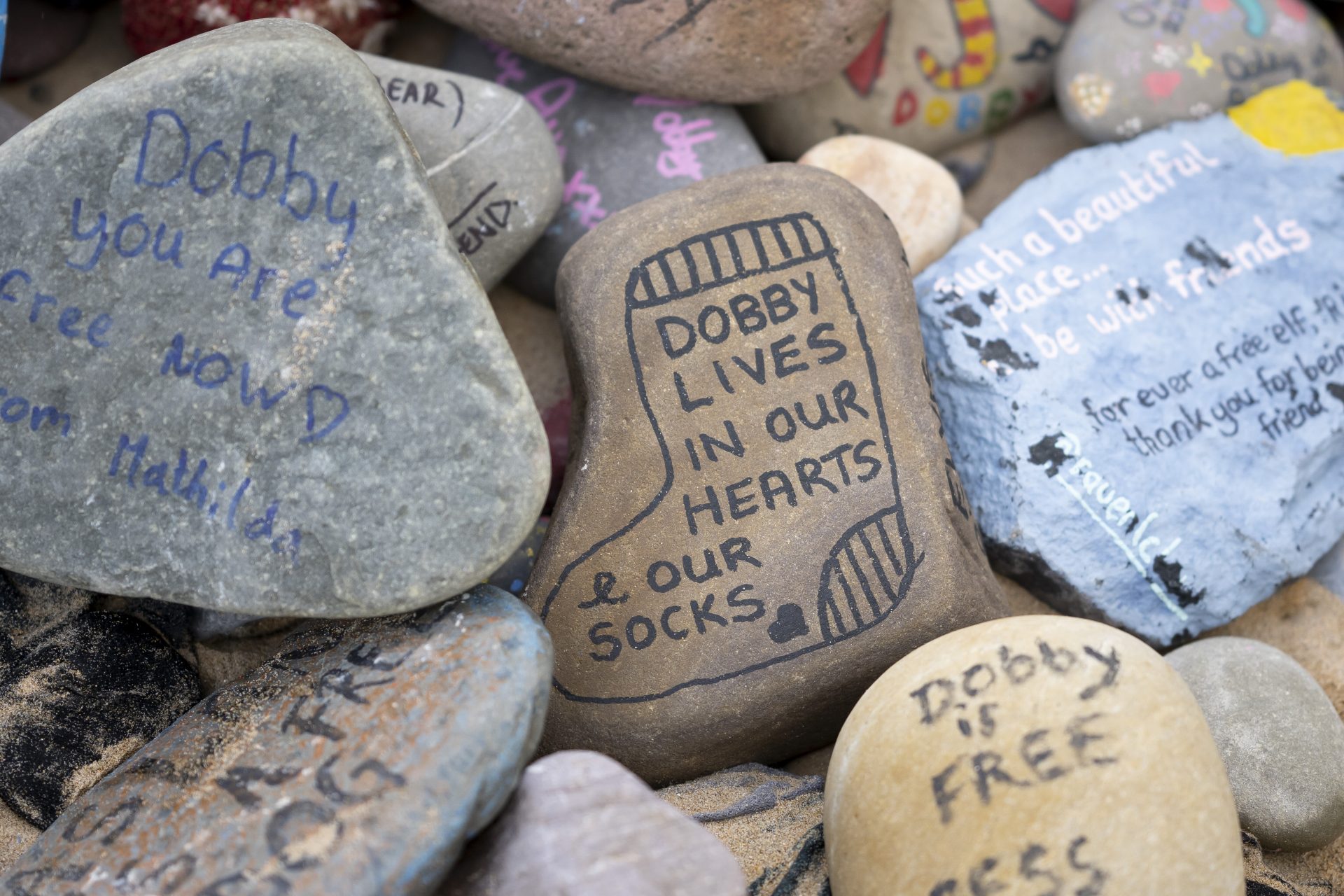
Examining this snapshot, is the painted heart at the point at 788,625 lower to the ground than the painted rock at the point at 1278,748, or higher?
higher

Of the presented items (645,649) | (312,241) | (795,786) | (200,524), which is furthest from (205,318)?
(795,786)

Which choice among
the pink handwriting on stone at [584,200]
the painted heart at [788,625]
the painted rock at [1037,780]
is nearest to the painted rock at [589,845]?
the painted rock at [1037,780]

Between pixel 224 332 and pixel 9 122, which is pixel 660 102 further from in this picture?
pixel 9 122

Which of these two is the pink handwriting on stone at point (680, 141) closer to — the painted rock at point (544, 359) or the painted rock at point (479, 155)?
the painted rock at point (479, 155)

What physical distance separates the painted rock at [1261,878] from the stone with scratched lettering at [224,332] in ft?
3.86

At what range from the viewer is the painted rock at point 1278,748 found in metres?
1.55

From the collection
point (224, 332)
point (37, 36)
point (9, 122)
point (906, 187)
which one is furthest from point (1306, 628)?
point (37, 36)

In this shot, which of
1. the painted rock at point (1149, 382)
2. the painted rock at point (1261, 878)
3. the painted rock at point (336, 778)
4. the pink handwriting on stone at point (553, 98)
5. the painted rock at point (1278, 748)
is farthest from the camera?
the pink handwriting on stone at point (553, 98)

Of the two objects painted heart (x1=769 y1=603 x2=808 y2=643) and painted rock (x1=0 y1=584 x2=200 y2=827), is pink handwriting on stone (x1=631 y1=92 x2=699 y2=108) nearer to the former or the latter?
painted heart (x1=769 y1=603 x2=808 y2=643)

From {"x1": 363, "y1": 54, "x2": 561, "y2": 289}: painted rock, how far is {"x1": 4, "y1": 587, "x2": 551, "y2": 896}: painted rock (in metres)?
0.79

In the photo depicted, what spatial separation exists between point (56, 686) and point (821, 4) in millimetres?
1801

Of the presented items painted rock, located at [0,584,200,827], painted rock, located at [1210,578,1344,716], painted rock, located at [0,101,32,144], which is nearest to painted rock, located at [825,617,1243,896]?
painted rock, located at [1210,578,1344,716]

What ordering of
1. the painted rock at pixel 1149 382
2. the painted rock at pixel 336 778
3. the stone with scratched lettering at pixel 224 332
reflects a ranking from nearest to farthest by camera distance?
the painted rock at pixel 336 778
the stone with scratched lettering at pixel 224 332
the painted rock at pixel 1149 382

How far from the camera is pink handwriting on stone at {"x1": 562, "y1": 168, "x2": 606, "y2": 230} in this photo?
209 cm
